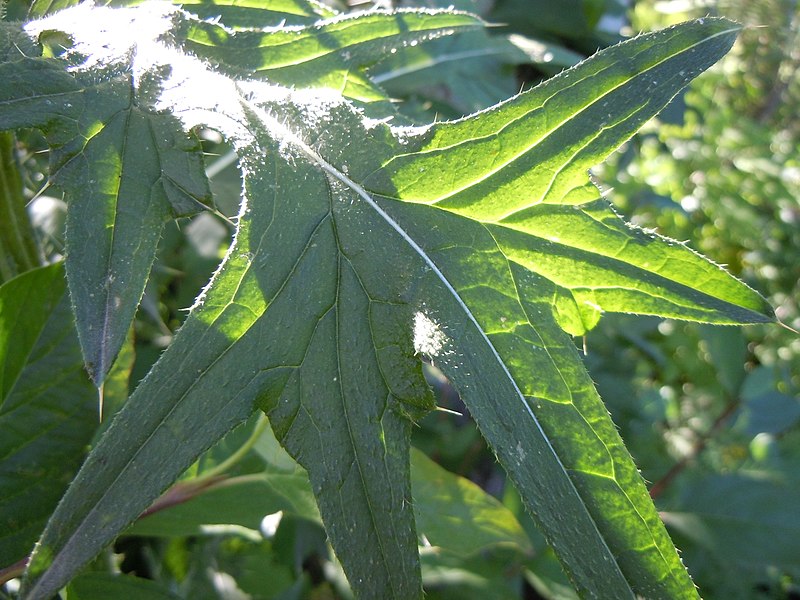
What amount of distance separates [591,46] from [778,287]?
2.25m

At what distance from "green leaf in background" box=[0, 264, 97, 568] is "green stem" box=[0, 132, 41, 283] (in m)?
0.09

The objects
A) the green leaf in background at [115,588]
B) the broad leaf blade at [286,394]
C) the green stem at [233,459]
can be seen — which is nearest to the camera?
the broad leaf blade at [286,394]

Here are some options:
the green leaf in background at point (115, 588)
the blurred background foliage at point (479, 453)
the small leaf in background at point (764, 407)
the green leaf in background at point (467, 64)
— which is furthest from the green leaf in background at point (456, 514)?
the small leaf in background at point (764, 407)

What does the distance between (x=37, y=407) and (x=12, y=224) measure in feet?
0.68

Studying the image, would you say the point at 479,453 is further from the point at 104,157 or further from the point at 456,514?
the point at 104,157

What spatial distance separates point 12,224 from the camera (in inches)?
31.5

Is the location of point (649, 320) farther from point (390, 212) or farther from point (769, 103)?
point (769, 103)

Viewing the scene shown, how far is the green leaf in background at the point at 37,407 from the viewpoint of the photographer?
0.75 meters

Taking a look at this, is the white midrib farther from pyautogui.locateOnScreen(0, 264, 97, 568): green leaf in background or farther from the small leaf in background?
the small leaf in background

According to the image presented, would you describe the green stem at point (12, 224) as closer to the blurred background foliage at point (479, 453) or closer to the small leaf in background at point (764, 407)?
the blurred background foliage at point (479, 453)

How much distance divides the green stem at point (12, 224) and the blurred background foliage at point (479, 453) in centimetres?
5

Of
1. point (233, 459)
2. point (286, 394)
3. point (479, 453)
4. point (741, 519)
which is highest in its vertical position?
point (286, 394)

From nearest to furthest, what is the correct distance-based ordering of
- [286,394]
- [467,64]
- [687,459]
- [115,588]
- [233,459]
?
[286,394] → [115,588] → [233,459] → [467,64] → [687,459]

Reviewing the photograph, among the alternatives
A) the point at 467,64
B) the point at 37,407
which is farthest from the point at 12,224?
the point at 467,64
